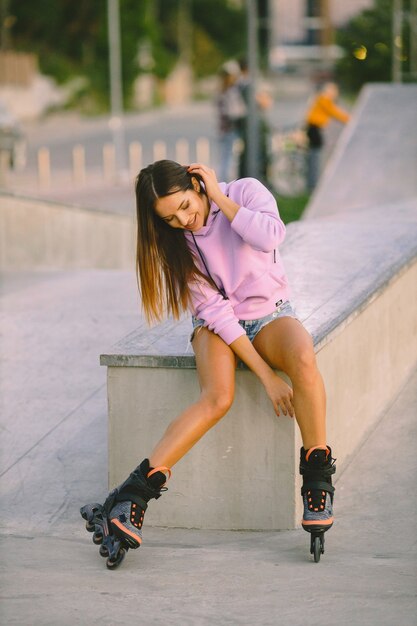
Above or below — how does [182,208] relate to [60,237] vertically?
above

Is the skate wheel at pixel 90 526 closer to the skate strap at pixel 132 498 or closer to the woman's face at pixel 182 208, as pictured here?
the skate strap at pixel 132 498

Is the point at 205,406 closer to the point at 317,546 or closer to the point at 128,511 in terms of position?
the point at 128,511

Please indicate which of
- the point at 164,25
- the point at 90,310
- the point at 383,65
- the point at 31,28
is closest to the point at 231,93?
the point at 383,65

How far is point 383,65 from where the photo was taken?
22594mm

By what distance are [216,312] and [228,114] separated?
15.5m

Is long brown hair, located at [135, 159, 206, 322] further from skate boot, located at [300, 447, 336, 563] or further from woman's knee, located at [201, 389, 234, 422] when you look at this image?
skate boot, located at [300, 447, 336, 563]

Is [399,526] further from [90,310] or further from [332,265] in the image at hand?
[90,310]

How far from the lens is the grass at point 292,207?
54.7 feet

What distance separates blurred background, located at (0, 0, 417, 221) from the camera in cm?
2261

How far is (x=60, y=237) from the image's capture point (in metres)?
15.0

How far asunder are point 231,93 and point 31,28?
4040cm

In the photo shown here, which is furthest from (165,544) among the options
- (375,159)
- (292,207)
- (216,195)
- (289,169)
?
(289,169)

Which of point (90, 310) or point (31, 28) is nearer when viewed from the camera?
point (90, 310)

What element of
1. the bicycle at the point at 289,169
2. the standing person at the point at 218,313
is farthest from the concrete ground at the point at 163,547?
the bicycle at the point at 289,169
